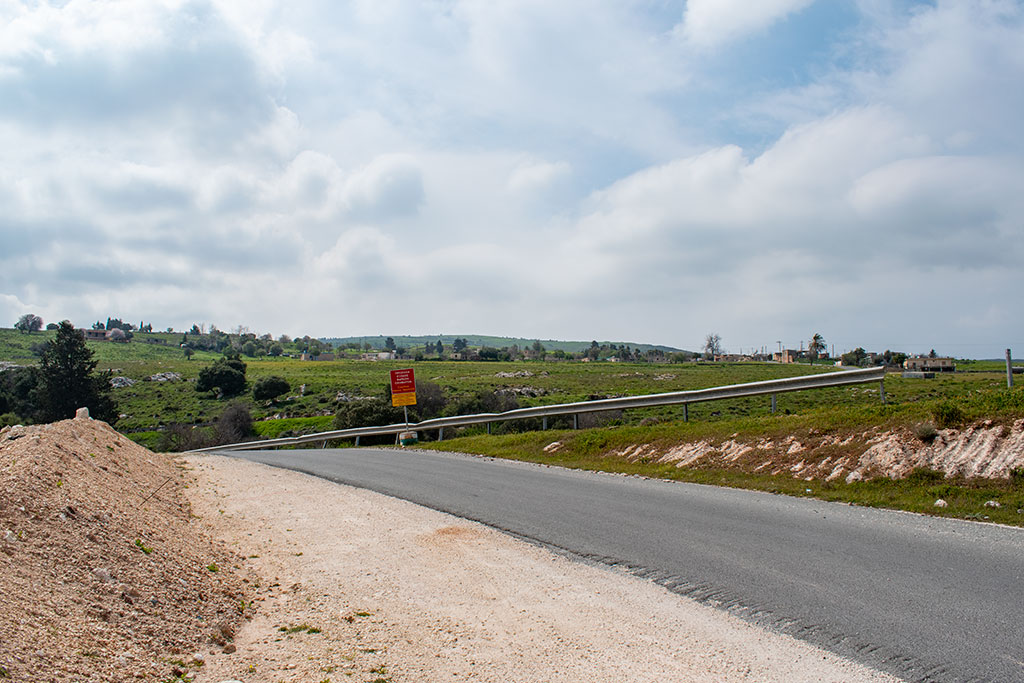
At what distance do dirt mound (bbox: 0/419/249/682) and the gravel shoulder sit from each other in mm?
365

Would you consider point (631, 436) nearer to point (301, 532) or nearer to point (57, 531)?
point (301, 532)

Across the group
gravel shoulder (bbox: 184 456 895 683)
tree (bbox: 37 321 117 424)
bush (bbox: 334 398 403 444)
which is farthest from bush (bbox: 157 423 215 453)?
gravel shoulder (bbox: 184 456 895 683)

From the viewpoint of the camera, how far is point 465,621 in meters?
5.25

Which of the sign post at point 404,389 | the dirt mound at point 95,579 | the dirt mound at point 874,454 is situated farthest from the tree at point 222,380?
the dirt mound at point 95,579

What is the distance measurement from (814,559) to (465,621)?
140 inches

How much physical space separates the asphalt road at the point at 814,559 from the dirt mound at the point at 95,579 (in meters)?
3.75

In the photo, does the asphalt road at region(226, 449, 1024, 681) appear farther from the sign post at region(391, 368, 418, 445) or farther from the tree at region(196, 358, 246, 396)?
the tree at region(196, 358, 246, 396)

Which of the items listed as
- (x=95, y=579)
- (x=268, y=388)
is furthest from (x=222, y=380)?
(x=95, y=579)

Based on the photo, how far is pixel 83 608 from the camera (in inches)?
175

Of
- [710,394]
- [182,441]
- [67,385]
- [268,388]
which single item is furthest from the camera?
[268,388]

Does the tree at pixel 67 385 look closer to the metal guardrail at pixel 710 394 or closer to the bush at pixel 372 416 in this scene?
the bush at pixel 372 416

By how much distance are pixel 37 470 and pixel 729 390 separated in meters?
13.8

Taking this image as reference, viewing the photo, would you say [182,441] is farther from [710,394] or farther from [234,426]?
[710,394]

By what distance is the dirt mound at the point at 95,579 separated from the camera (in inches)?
151
